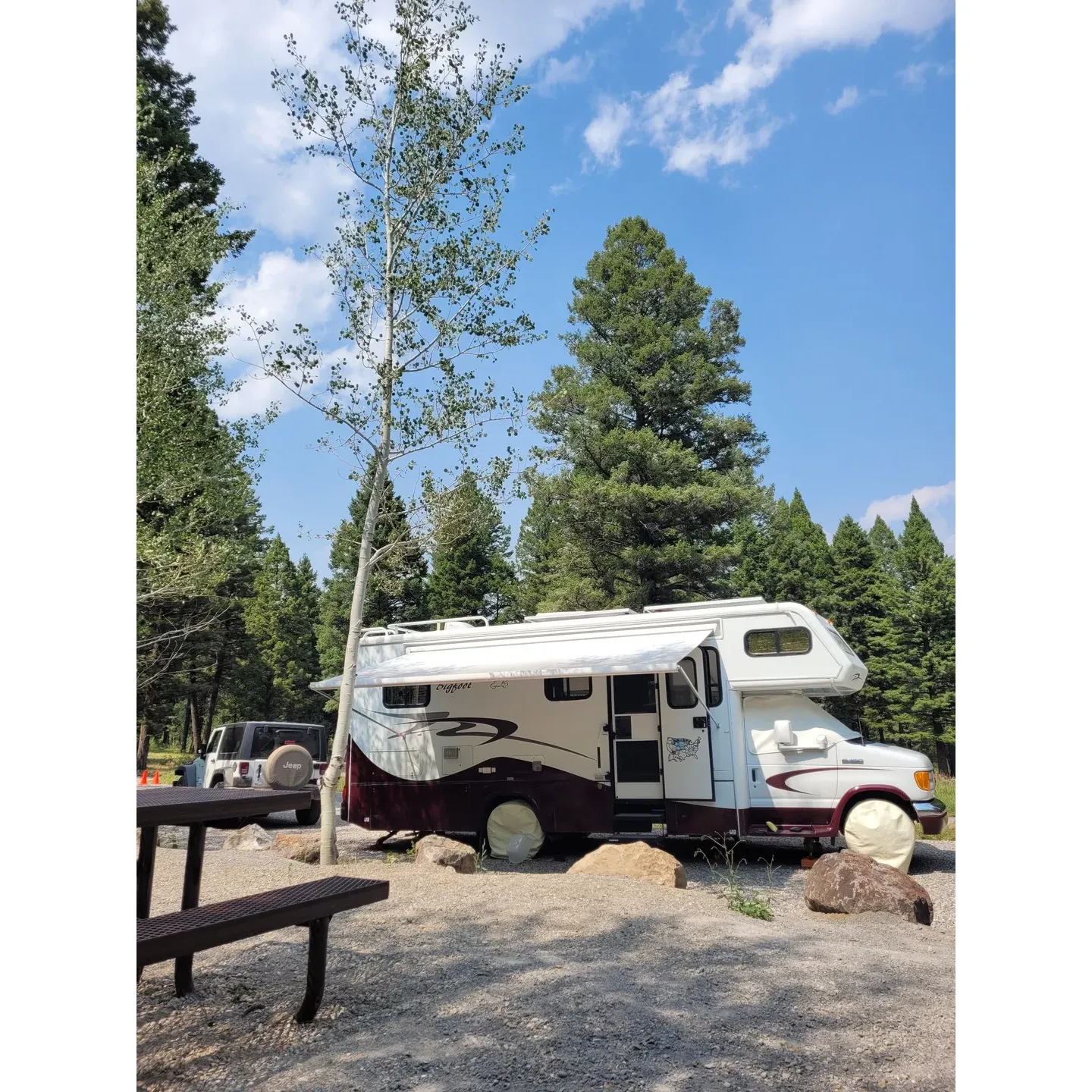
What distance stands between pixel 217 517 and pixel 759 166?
10.5m

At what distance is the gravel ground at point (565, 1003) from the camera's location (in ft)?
10.2

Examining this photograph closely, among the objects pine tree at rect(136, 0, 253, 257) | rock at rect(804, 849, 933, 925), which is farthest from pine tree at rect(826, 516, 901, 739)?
pine tree at rect(136, 0, 253, 257)

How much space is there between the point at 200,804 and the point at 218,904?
0.39 meters

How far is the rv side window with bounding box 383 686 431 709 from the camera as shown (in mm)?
10467

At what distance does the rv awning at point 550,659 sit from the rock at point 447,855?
4.98ft

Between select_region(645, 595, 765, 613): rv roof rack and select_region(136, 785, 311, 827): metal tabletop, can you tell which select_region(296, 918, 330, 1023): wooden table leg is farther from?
select_region(645, 595, 765, 613): rv roof rack

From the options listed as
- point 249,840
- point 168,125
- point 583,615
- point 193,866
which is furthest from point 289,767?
point 168,125

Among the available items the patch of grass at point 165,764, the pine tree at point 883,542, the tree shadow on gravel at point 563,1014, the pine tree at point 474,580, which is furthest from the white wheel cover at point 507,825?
the pine tree at point 883,542

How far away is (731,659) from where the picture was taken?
30.9 feet

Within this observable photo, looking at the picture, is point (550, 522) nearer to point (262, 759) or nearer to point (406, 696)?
point (262, 759)

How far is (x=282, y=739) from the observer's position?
13672mm

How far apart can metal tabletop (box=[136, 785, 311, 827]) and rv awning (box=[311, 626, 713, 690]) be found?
427 centimetres

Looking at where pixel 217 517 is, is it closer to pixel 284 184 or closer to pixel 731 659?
pixel 731 659
